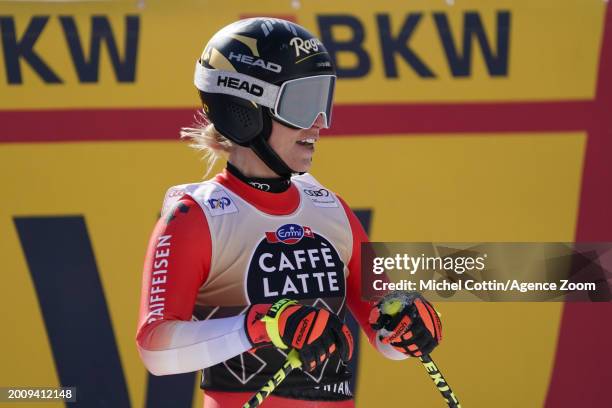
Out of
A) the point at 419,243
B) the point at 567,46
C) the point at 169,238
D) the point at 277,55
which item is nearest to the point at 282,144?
the point at 277,55

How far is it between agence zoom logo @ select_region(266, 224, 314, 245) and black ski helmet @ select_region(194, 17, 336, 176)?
0.51 feet

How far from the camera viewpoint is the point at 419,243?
4.68 m

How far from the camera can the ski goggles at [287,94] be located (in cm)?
299

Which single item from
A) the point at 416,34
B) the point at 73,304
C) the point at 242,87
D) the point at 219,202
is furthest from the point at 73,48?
the point at 219,202

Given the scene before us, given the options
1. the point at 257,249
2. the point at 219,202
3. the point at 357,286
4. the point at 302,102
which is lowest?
the point at 357,286

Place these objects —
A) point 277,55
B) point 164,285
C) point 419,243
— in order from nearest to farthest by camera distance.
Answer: point 164,285, point 277,55, point 419,243

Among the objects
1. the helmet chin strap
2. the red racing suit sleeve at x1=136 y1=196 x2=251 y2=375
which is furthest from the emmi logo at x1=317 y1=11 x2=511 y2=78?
the red racing suit sleeve at x1=136 y1=196 x2=251 y2=375

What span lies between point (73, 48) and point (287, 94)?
194cm

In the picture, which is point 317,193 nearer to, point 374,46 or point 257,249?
point 257,249

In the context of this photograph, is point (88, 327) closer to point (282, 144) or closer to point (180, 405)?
point (180, 405)

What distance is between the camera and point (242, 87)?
3014 mm

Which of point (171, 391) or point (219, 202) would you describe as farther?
point (171, 391)

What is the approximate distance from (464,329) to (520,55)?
115cm

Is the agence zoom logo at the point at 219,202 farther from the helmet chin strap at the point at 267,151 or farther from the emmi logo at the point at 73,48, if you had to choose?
the emmi logo at the point at 73,48
